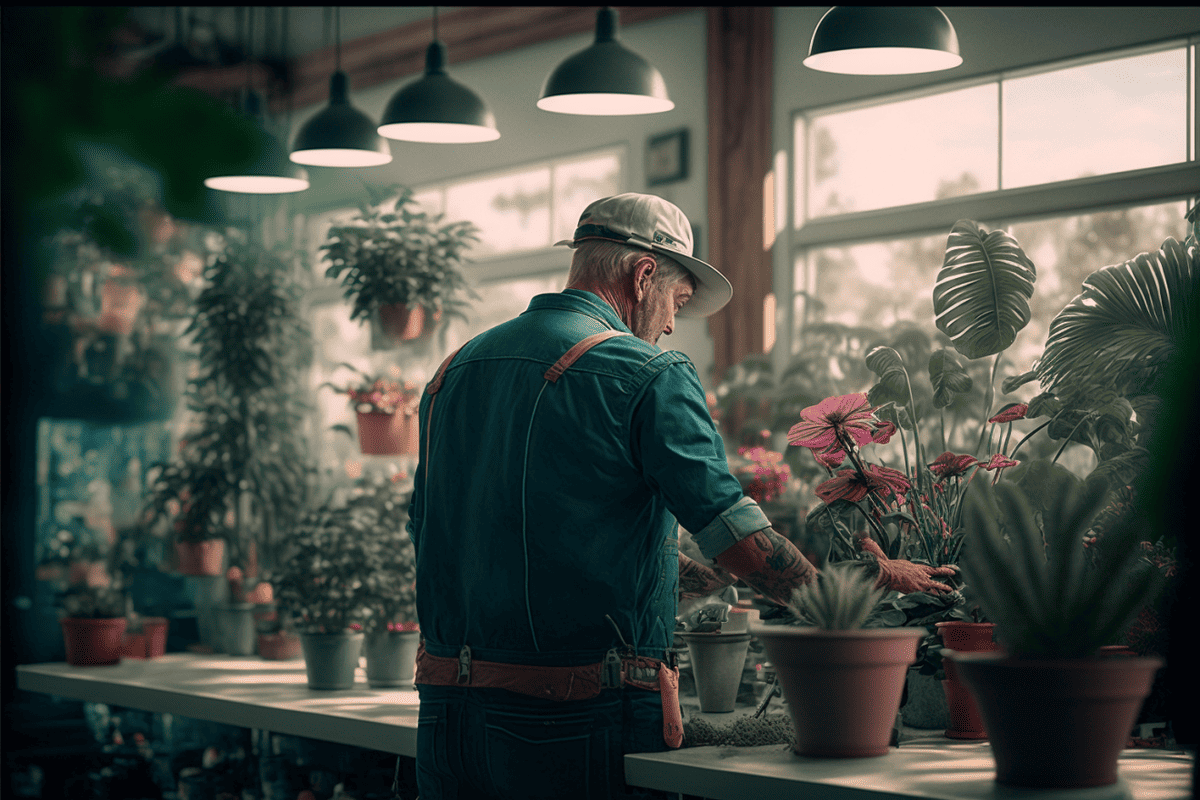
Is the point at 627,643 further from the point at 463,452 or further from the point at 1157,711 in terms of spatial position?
the point at 1157,711

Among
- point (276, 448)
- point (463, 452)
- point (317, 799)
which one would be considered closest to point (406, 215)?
point (276, 448)

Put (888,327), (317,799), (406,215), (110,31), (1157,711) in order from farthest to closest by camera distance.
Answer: (110,31), (888,327), (406,215), (317,799), (1157,711)

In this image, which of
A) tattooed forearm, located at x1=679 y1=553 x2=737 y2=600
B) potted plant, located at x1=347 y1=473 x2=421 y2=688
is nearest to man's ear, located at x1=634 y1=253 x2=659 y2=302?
tattooed forearm, located at x1=679 y1=553 x2=737 y2=600

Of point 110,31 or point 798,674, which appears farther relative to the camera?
point 110,31

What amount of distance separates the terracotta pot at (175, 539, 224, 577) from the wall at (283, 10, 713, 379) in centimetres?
183

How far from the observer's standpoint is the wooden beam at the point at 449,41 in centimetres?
653

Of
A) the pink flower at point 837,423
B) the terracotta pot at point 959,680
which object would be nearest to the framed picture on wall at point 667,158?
the pink flower at point 837,423

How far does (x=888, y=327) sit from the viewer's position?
5.45 metres

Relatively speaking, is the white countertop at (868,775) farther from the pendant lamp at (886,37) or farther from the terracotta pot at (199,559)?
the terracotta pot at (199,559)

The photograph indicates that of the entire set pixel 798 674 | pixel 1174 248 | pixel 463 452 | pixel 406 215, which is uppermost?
pixel 406 215

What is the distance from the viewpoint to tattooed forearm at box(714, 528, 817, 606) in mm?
1970

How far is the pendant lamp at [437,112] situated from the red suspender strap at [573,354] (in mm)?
1896

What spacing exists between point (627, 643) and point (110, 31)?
19.4 ft

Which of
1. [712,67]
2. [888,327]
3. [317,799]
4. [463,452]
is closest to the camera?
[463,452]
